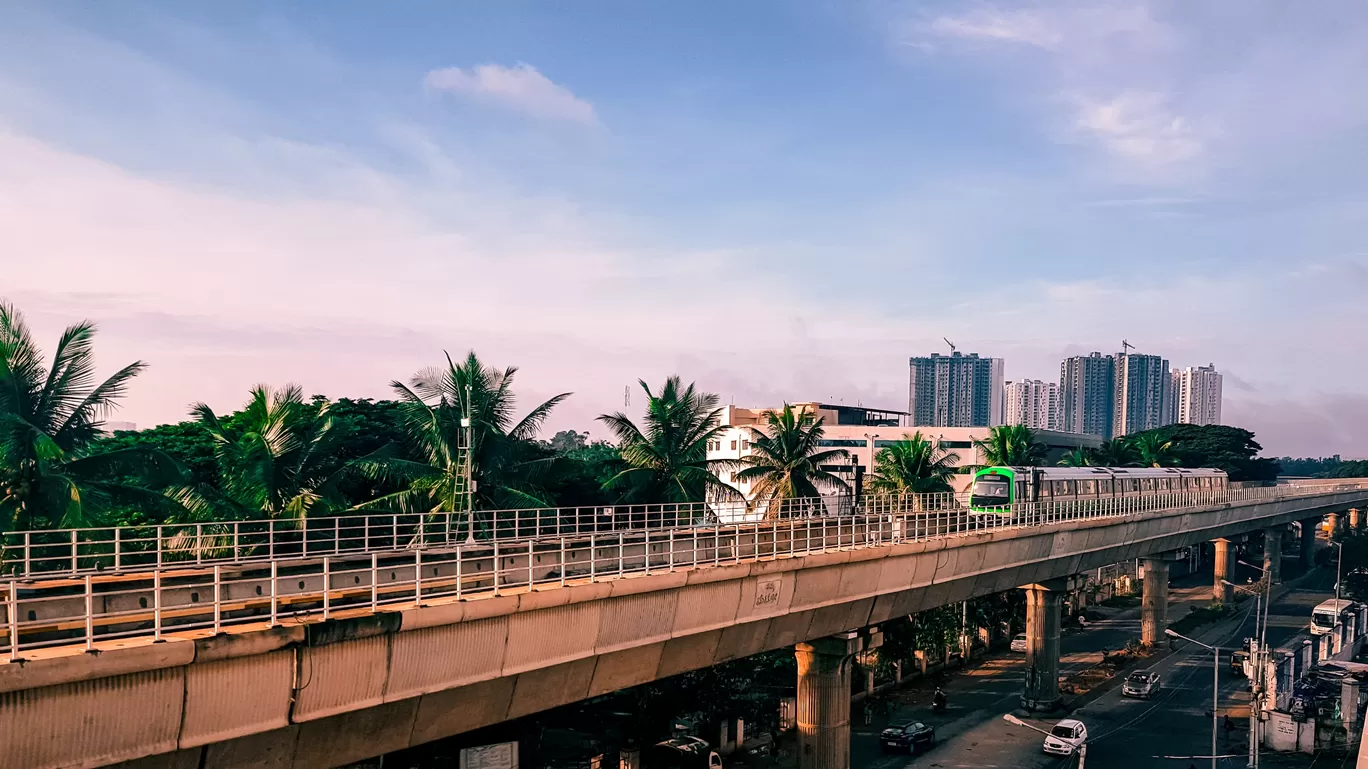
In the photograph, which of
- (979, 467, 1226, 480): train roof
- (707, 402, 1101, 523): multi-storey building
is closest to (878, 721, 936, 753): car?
(979, 467, 1226, 480): train roof

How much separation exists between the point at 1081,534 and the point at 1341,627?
26969mm

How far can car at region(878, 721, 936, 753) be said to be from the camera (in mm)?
45344

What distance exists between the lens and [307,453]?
117 ft

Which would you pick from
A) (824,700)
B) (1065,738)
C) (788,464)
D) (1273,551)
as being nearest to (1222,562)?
(1273,551)

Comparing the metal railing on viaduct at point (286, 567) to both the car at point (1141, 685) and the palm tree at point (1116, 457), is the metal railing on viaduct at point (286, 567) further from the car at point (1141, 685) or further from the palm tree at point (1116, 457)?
the palm tree at point (1116, 457)

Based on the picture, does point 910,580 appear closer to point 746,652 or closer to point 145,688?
point 746,652

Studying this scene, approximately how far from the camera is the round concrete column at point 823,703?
1375 inches

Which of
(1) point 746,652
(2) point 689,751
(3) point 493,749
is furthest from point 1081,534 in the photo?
(3) point 493,749

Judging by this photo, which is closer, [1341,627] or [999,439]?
[1341,627]

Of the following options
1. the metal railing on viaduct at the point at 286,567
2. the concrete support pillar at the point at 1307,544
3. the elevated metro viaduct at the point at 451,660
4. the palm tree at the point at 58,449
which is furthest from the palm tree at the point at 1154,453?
the palm tree at the point at 58,449

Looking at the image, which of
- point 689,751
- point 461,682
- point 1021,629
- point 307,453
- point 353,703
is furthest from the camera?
point 1021,629

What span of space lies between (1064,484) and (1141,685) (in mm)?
12116

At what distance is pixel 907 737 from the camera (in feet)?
149

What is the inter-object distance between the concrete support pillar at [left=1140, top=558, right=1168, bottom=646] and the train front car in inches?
1007
